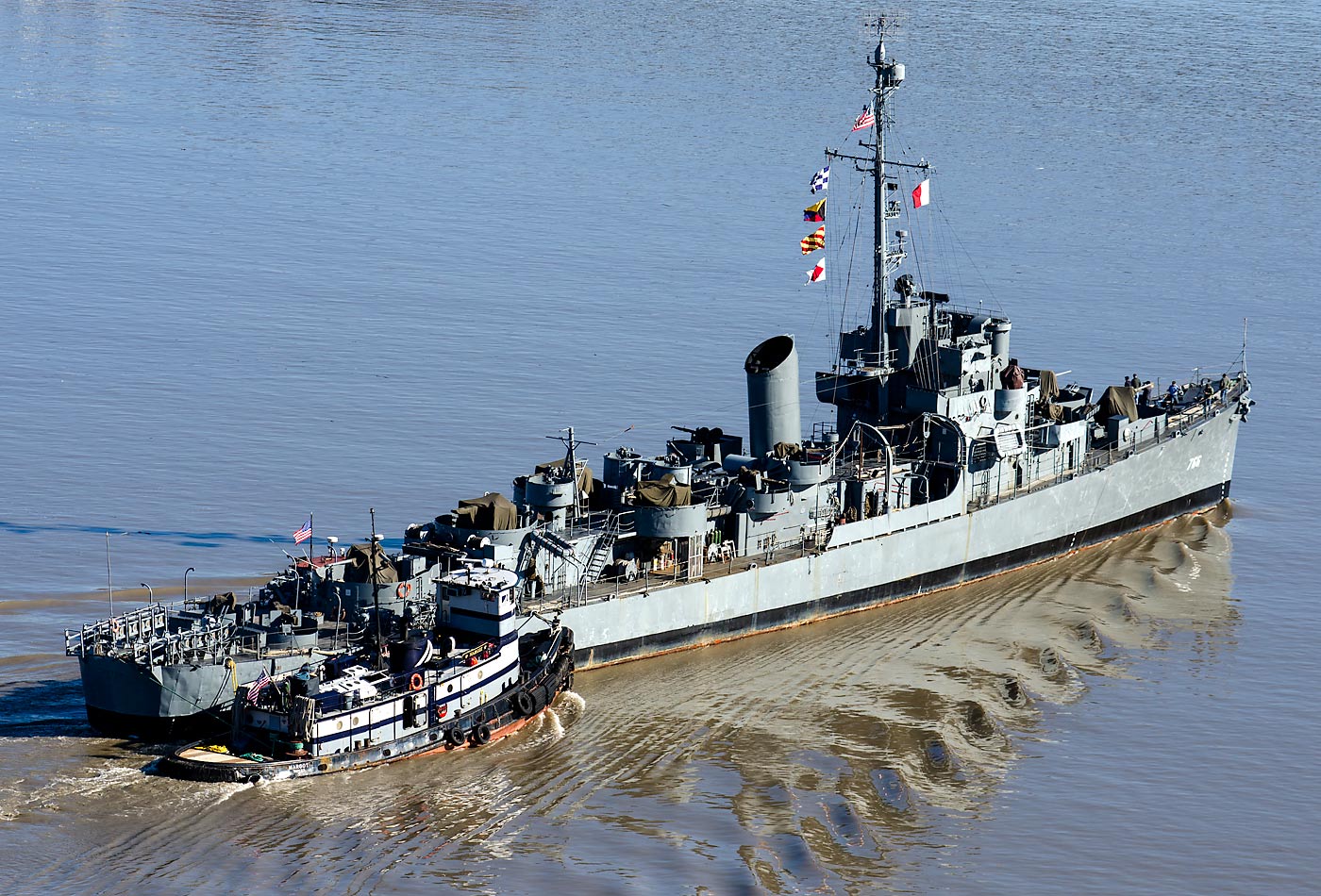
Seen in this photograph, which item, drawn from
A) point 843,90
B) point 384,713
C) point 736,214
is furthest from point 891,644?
point 843,90

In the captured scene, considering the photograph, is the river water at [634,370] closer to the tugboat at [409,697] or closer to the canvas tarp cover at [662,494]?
the tugboat at [409,697]

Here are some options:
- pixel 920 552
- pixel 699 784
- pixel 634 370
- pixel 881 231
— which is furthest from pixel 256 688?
pixel 634 370

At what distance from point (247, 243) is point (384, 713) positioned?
37230 mm

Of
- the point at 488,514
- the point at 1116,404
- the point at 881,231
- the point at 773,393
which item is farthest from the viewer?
the point at 1116,404

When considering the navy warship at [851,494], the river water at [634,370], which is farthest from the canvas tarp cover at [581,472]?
the river water at [634,370]

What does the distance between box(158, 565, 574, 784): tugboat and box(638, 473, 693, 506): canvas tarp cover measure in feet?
12.4

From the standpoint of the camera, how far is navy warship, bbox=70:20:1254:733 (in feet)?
118

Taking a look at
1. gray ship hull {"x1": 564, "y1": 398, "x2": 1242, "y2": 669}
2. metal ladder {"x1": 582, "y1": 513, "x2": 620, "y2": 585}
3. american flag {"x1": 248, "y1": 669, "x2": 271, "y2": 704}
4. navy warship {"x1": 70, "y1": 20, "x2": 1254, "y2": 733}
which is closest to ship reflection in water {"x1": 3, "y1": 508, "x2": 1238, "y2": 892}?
gray ship hull {"x1": 564, "y1": 398, "x2": 1242, "y2": 669}

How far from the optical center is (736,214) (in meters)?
68.9

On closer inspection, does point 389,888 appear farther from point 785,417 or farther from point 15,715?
point 785,417

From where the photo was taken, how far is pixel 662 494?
1473 inches

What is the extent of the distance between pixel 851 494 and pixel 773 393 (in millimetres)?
2929

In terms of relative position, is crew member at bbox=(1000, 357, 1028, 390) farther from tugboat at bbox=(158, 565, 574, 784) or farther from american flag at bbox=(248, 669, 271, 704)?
american flag at bbox=(248, 669, 271, 704)

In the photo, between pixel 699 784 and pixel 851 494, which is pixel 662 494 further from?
pixel 699 784
